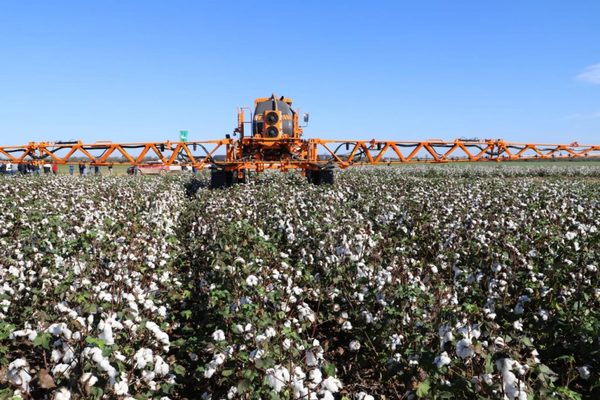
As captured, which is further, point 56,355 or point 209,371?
point 209,371

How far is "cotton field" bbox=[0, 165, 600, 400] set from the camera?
3.56 metres

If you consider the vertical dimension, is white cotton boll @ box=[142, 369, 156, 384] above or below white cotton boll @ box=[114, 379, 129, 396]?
below

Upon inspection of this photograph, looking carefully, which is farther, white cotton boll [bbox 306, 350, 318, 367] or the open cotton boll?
white cotton boll [bbox 306, 350, 318, 367]

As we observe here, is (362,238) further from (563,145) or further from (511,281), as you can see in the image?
(563,145)

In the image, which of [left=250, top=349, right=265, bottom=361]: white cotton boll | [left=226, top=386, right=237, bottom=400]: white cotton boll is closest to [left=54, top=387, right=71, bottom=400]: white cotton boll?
[left=226, top=386, right=237, bottom=400]: white cotton boll

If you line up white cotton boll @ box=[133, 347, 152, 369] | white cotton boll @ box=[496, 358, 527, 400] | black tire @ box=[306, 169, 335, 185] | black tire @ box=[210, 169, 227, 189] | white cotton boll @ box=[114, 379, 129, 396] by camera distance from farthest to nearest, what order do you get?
black tire @ box=[210, 169, 227, 189] < black tire @ box=[306, 169, 335, 185] < white cotton boll @ box=[133, 347, 152, 369] < white cotton boll @ box=[114, 379, 129, 396] < white cotton boll @ box=[496, 358, 527, 400]

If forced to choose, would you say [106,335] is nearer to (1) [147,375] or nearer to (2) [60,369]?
(2) [60,369]

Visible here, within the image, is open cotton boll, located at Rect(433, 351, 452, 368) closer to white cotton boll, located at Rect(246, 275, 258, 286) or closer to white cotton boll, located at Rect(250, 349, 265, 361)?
white cotton boll, located at Rect(250, 349, 265, 361)

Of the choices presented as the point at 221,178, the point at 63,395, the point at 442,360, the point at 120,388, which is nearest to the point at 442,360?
the point at 442,360

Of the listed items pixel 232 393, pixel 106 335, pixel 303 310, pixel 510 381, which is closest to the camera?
pixel 510 381

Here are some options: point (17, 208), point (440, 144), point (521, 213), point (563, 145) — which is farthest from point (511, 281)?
point (563, 145)

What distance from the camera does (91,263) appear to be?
6.25 meters

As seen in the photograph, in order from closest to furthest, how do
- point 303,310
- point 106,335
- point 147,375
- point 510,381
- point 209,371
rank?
point 510,381, point 106,335, point 209,371, point 147,375, point 303,310

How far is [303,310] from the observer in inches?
195
